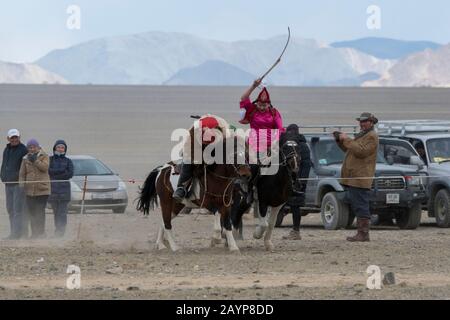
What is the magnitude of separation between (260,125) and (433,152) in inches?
322

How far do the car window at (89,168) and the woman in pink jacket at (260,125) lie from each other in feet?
35.7

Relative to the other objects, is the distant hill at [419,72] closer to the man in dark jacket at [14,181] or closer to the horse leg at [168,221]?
the man in dark jacket at [14,181]

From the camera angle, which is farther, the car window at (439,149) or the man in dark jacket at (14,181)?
the car window at (439,149)

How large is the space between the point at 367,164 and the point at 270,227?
2.39 meters

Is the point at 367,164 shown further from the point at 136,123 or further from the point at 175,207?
the point at 136,123

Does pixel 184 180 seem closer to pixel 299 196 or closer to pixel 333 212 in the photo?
pixel 299 196

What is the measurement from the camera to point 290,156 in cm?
1845

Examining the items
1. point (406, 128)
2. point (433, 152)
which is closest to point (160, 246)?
point (433, 152)

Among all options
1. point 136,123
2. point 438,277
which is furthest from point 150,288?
point 136,123

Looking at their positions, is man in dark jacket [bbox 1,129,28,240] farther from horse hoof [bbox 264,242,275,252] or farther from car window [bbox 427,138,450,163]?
car window [bbox 427,138,450,163]

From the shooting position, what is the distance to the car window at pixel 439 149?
2561 cm

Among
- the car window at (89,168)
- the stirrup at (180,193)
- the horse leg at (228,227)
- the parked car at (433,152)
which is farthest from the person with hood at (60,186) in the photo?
the parked car at (433,152)

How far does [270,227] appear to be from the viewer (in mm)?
18984
